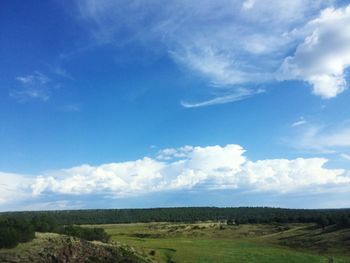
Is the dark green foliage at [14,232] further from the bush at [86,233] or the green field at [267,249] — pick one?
the green field at [267,249]

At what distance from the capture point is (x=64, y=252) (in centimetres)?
5897

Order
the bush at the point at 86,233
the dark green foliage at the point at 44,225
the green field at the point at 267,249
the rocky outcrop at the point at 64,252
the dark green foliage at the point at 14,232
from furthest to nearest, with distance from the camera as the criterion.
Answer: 1. the green field at the point at 267,249
2. the bush at the point at 86,233
3. the dark green foliage at the point at 44,225
4. the dark green foliage at the point at 14,232
5. the rocky outcrop at the point at 64,252

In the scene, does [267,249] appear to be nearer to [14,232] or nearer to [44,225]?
[44,225]

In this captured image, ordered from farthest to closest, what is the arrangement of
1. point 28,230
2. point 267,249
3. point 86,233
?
point 267,249, point 86,233, point 28,230

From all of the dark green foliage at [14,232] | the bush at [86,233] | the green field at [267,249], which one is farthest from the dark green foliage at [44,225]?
the green field at [267,249]

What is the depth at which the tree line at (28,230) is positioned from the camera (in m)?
55.5

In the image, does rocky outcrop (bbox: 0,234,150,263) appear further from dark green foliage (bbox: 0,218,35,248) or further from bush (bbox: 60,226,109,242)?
bush (bbox: 60,226,109,242)

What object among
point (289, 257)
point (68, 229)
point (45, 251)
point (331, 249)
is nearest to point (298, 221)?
point (331, 249)

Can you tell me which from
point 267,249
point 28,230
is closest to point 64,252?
point 28,230

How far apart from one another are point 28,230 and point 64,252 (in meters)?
5.02

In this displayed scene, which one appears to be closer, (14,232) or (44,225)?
(14,232)

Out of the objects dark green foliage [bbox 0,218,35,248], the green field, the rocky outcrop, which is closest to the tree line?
dark green foliage [bbox 0,218,35,248]

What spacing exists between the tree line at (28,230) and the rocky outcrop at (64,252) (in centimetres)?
90

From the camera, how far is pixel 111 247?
6775 cm
